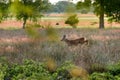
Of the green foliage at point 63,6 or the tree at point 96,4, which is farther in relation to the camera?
the tree at point 96,4

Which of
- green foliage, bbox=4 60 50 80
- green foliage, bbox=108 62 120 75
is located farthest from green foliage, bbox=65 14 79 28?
green foliage, bbox=108 62 120 75

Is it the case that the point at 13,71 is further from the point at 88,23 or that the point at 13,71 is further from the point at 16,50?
the point at 88,23

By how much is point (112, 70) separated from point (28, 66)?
149cm

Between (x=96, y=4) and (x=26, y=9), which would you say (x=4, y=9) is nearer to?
(x=26, y=9)

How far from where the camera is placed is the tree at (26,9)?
1.14 m

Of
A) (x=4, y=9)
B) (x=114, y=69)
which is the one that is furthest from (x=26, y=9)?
(x=114, y=69)

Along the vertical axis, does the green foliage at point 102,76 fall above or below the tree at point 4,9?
below

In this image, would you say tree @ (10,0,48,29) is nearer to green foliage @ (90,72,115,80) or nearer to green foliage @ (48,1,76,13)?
green foliage @ (48,1,76,13)

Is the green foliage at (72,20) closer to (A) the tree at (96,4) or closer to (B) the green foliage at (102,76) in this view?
(A) the tree at (96,4)

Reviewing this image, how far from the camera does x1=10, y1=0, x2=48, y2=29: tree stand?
1144mm

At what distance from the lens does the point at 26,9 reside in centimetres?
116

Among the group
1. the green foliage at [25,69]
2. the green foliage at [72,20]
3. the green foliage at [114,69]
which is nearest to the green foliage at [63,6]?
the green foliage at [72,20]

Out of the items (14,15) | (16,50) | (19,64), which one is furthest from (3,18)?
(16,50)

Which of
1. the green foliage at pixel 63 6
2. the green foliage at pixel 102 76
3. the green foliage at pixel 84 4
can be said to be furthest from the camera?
the green foliage at pixel 102 76
